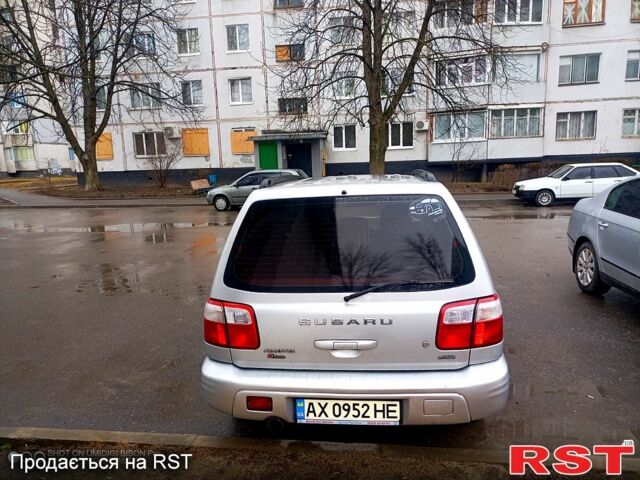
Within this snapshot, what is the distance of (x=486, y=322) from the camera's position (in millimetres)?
2535

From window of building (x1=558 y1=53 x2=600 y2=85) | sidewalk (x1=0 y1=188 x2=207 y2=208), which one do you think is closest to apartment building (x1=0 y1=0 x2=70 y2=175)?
sidewalk (x1=0 y1=188 x2=207 y2=208)

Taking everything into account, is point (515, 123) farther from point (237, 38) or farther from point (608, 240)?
point (608, 240)

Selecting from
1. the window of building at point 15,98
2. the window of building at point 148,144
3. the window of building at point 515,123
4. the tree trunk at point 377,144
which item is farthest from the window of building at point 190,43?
the window of building at point 515,123

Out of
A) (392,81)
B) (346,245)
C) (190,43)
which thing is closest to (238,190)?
(392,81)

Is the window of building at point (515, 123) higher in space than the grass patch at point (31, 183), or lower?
higher

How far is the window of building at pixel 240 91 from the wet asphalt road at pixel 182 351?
2166cm

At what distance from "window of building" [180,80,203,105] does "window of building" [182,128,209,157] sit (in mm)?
1830

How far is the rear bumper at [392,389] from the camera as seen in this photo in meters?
2.45

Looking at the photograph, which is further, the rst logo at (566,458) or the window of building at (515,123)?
the window of building at (515,123)

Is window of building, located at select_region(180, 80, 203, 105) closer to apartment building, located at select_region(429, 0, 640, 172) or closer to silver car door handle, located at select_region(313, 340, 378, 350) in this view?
apartment building, located at select_region(429, 0, 640, 172)

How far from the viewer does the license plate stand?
249 cm

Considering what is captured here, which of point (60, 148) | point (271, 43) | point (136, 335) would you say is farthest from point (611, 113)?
point (60, 148)

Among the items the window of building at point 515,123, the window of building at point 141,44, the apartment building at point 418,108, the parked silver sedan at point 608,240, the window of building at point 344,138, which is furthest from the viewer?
the window of building at point 344,138

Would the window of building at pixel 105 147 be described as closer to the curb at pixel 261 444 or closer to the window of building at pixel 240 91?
the window of building at pixel 240 91
